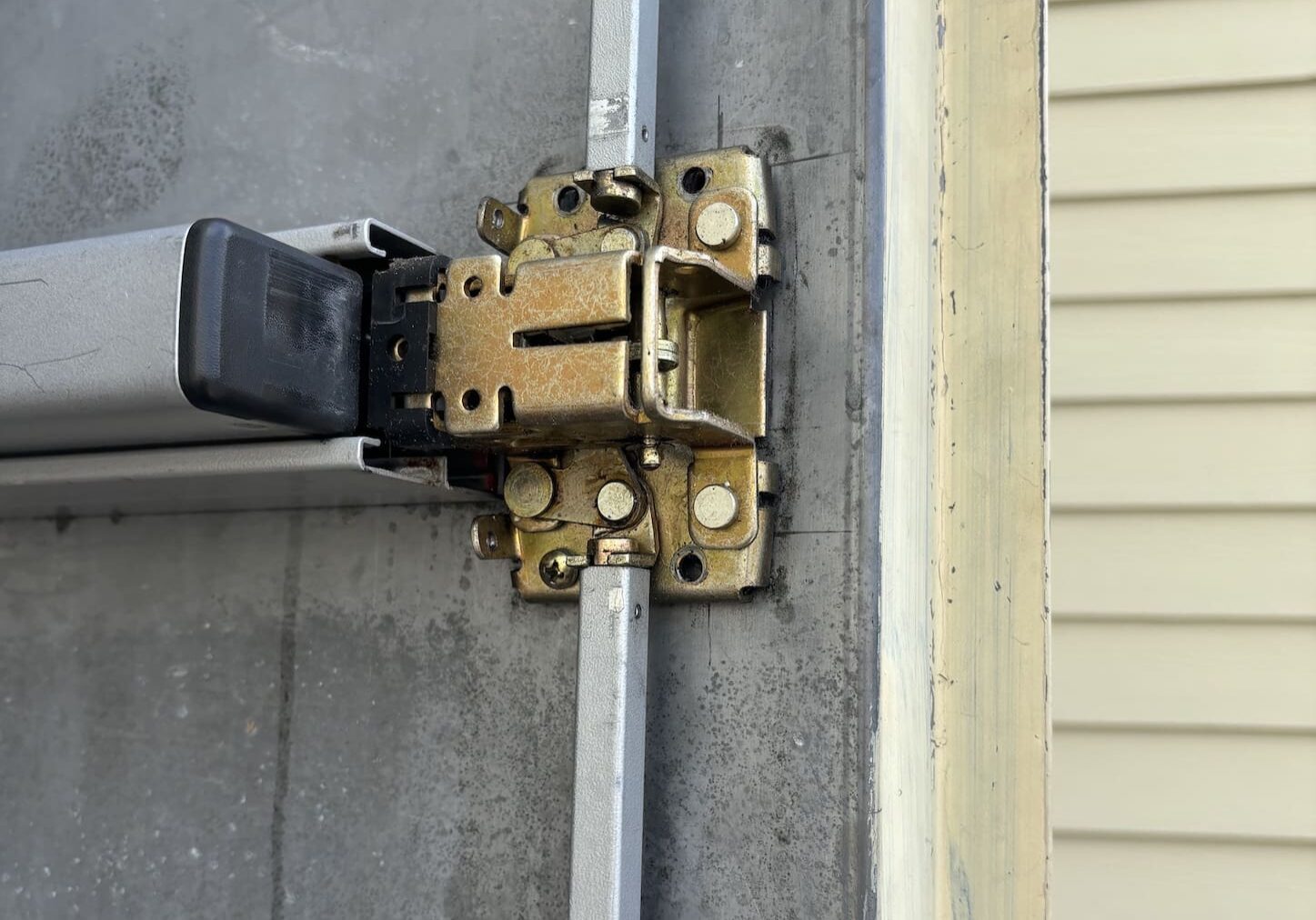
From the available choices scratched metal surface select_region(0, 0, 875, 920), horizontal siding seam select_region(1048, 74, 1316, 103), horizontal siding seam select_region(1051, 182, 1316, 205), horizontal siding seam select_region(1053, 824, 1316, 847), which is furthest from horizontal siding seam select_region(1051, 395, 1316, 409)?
scratched metal surface select_region(0, 0, 875, 920)

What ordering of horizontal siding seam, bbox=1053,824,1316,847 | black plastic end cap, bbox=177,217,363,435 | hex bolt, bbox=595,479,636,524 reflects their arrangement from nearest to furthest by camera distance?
black plastic end cap, bbox=177,217,363,435
hex bolt, bbox=595,479,636,524
horizontal siding seam, bbox=1053,824,1316,847

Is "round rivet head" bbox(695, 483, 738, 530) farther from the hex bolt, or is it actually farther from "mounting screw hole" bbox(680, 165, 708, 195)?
"mounting screw hole" bbox(680, 165, 708, 195)

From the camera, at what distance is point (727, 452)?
714mm

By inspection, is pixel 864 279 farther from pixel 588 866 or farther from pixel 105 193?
pixel 105 193

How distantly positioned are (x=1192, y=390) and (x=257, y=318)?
1721mm

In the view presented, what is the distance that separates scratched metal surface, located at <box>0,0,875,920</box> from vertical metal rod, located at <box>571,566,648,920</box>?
0.04m

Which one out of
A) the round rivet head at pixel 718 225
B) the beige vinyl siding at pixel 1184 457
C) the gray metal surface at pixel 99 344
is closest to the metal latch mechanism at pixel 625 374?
the round rivet head at pixel 718 225

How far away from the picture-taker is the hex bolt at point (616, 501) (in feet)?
2.40

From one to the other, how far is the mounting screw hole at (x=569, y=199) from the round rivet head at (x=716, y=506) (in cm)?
22

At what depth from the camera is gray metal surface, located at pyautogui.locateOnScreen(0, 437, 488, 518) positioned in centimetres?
71

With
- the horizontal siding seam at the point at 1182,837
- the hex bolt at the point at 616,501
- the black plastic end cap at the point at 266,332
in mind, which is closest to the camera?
the black plastic end cap at the point at 266,332

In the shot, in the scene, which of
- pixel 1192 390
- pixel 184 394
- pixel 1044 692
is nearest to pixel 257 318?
pixel 184 394

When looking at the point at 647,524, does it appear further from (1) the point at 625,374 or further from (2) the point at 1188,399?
(2) the point at 1188,399

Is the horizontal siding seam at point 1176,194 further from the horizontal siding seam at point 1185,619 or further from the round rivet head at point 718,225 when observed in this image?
the round rivet head at point 718,225
